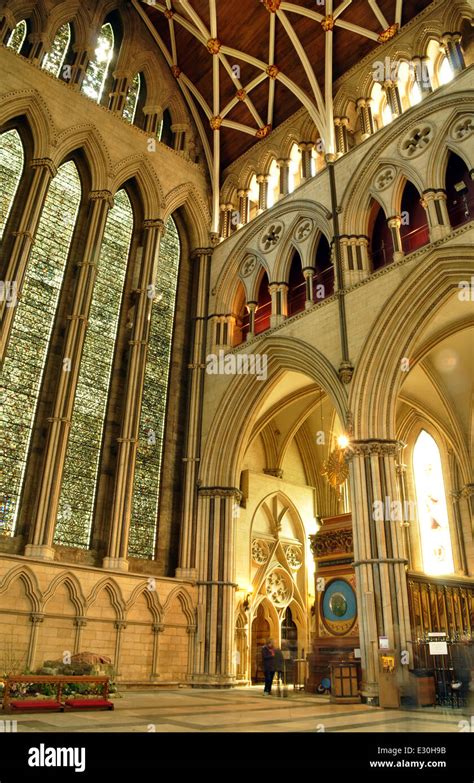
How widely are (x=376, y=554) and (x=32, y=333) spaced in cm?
915

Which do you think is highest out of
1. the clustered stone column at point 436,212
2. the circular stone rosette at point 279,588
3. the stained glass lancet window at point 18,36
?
the stained glass lancet window at point 18,36

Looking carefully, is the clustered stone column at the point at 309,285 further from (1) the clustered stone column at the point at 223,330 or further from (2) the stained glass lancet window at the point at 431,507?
(2) the stained glass lancet window at the point at 431,507

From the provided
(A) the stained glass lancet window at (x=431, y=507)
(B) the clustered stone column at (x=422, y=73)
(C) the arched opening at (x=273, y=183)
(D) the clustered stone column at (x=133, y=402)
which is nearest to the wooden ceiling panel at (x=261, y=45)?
(C) the arched opening at (x=273, y=183)

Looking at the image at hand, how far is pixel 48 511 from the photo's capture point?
43.1ft

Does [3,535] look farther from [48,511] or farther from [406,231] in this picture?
[406,231]

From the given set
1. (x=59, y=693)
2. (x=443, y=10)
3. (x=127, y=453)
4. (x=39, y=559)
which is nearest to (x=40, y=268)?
(x=127, y=453)

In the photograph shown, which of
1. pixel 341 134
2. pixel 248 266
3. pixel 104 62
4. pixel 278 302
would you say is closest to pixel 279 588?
pixel 278 302

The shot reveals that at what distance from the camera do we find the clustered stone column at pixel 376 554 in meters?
11.1

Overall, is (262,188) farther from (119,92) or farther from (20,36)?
(20,36)

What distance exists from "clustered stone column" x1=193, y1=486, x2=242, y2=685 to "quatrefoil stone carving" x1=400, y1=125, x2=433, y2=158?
9135mm

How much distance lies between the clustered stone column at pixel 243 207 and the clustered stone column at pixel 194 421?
142 centimetres

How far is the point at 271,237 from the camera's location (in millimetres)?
17344

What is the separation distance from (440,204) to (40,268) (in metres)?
9.45

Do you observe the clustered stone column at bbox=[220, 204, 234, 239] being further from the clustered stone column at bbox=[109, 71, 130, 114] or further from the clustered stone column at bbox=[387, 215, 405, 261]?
the clustered stone column at bbox=[387, 215, 405, 261]
